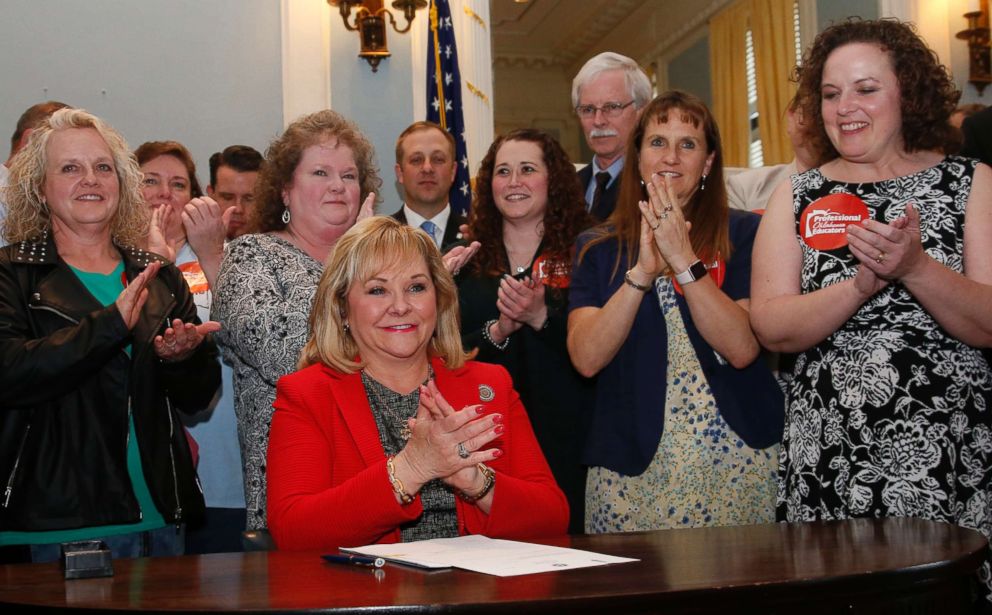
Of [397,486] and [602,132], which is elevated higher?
[602,132]

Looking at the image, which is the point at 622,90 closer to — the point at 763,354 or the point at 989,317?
the point at 763,354

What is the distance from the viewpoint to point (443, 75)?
582cm

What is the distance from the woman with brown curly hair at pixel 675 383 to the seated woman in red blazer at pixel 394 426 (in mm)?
468

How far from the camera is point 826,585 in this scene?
155 cm

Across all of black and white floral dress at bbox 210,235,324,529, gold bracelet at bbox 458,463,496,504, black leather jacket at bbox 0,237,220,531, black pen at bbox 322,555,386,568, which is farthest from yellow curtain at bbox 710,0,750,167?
black pen at bbox 322,555,386,568

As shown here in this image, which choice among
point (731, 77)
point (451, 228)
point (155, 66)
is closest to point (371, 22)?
point (155, 66)

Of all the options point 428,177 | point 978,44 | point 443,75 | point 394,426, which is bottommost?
point 394,426

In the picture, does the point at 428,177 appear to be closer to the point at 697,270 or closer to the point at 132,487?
the point at 697,270

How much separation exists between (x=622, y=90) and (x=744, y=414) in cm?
173

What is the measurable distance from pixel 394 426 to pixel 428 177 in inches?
90.7

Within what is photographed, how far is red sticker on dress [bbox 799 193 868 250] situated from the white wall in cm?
373

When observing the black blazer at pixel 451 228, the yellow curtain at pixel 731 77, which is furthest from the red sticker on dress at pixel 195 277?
the yellow curtain at pixel 731 77

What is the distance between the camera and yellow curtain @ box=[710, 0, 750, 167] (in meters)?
11.2

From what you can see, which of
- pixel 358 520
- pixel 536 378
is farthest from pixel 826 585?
pixel 536 378
